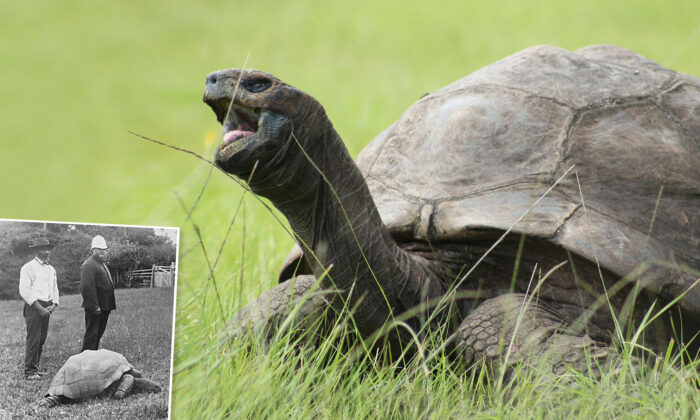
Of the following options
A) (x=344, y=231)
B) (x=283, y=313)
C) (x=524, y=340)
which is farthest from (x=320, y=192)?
(x=524, y=340)

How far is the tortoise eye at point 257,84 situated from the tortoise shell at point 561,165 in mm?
852

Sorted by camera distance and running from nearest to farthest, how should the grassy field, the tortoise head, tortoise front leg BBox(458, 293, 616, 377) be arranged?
the grassy field < the tortoise head < tortoise front leg BBox(458, 293, 616, 377)

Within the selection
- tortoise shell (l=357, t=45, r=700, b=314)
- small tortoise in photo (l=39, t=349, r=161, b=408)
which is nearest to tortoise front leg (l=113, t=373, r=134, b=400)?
small tortoise in photo (l=39, t=349, r=161, b=408)

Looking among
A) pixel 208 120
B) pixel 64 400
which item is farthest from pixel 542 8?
pixel 64 400

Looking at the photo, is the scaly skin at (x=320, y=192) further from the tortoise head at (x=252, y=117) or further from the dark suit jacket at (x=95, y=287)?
the dark suit jacket at (x=95, y=287)

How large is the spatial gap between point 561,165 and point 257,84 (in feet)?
4.15

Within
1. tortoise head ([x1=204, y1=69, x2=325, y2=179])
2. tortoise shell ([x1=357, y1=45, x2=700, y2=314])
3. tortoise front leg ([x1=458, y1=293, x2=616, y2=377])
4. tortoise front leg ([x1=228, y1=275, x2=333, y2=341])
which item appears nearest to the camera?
tortoise head ([x1=204, y1=69, x2=325, y2=179])

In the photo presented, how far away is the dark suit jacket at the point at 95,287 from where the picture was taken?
1.73 m

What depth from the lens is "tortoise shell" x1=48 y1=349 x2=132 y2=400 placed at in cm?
163

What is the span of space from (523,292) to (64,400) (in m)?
1.72

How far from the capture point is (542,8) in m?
11.7

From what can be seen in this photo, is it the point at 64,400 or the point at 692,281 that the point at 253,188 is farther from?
the point at 692,281

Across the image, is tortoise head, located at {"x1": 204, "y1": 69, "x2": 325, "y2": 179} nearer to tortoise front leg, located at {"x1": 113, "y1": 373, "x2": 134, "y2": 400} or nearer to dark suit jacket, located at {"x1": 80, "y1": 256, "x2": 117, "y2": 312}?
dark suit jacket, located at {"x1": 80, "y1": 256, "x2": 117, "y2": 312}

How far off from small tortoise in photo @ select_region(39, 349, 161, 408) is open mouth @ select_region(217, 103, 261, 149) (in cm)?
68
